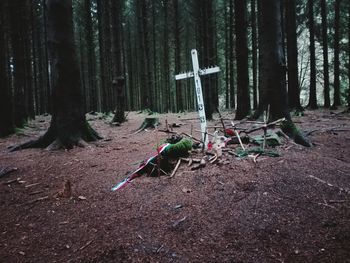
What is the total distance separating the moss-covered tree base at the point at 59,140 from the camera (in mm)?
5766

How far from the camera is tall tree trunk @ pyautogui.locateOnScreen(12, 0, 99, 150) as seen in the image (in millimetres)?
5898

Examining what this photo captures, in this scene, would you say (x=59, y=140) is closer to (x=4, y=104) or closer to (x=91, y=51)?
(x=4, y=104)

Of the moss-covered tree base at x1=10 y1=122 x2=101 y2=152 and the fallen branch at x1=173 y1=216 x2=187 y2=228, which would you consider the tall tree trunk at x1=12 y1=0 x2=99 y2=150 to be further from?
the fallen branch at x1=173 y1=216 x2=187 y2=228

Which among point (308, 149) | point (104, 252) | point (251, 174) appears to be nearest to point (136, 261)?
point (104, 252)

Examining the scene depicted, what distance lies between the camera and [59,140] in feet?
19.0

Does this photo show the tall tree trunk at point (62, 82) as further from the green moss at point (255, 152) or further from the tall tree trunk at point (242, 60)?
the tall tree trunk at point (242, 60)

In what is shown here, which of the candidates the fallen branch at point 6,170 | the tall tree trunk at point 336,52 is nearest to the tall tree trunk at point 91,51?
the fallen branch at point 6,170

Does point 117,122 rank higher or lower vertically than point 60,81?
lower

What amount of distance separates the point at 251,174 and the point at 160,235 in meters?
1.78

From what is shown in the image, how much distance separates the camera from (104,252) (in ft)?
7.76

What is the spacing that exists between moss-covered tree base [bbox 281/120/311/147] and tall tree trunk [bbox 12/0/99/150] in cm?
493

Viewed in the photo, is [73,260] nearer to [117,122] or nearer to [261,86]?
[261,86]

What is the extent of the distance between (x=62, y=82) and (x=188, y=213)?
15.7ft

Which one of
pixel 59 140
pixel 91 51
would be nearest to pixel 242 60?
pixel 59 140
